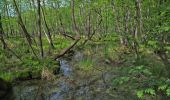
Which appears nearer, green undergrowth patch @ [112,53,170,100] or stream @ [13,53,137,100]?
green undergrowth patch @ [112,53,170,100]

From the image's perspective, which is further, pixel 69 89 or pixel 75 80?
pixel 75 80

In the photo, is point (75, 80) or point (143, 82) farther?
point (75, 80)

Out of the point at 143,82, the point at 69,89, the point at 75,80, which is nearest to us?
the point at 143,82

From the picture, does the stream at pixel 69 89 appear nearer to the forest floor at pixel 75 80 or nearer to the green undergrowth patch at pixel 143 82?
the forest floor at pixel 75 80

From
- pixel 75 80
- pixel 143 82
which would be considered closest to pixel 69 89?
pixel 75 80

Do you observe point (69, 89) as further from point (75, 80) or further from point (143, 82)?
point (143, 82)

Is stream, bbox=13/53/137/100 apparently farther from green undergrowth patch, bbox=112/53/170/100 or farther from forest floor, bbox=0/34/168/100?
green undergrowth patch, bbox=112/53/170/100

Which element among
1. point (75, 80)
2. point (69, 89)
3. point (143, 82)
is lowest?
point (69, 89)

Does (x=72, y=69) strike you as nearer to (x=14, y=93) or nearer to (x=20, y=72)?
(x=20, y=72)

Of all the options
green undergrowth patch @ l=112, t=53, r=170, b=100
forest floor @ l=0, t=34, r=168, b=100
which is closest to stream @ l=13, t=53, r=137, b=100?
forest floor @ l=0, t=34, r=168, b=100

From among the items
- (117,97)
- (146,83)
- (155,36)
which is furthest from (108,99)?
(146,83)

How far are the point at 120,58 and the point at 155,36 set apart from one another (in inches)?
382

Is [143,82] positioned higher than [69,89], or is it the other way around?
[143,82]

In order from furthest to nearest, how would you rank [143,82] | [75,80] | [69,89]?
[75,80], [69,89], [143,82]
